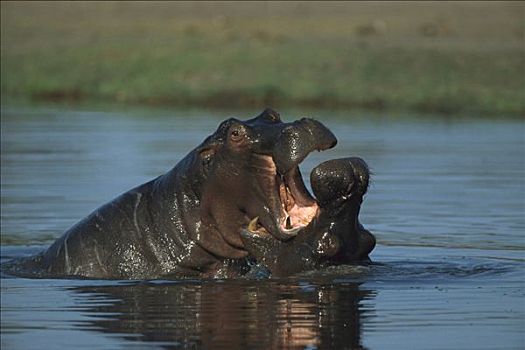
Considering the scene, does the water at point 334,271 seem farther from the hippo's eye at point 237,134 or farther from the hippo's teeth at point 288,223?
the hippo's eye at point 237,134

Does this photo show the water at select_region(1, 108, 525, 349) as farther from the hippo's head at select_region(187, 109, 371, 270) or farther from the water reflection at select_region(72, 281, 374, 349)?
the hippo's head at select_region(187, 109, 371, 270)

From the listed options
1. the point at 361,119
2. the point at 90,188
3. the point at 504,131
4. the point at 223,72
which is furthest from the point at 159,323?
the point at 223,72

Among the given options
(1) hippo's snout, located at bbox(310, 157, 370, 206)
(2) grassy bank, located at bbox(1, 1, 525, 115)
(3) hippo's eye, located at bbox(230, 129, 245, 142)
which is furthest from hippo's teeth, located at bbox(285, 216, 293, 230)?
(2) grassy bank, located at bbox(1, 1, 525, 115)

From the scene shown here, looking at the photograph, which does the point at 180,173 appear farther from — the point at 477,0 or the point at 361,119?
the point at 477,0

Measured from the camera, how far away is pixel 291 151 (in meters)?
8.00

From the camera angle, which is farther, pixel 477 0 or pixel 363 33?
pixel 477 0

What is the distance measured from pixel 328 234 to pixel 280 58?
19.3 metres

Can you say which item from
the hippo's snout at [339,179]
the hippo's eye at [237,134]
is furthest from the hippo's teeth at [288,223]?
the hippo's eye at [237,134]

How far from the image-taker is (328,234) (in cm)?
830

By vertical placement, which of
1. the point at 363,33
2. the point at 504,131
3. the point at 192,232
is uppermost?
the point at 363,33

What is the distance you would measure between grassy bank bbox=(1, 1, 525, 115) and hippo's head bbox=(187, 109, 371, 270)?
14.5 m

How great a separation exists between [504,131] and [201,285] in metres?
11.8

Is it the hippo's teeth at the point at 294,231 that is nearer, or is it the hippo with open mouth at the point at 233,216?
the hippo with open mouth at the point at 233,216

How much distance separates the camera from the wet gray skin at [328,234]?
7.98 m
